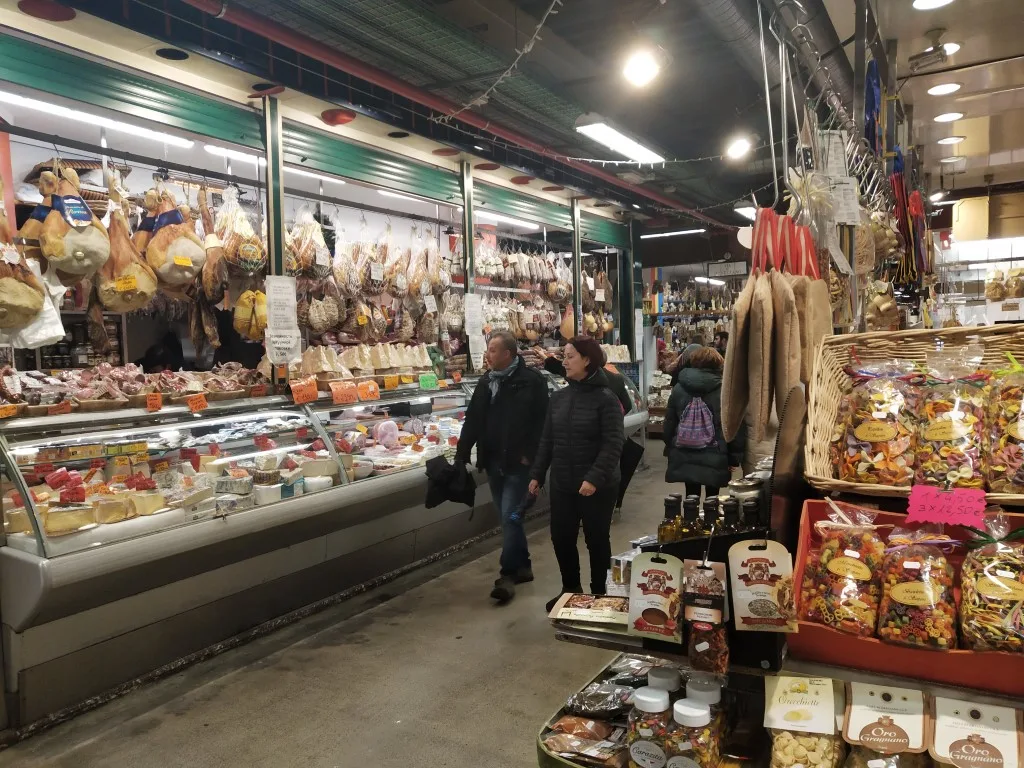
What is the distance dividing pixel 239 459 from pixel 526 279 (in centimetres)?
393

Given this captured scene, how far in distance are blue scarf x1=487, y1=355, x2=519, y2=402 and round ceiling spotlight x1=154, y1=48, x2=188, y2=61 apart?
2541mm

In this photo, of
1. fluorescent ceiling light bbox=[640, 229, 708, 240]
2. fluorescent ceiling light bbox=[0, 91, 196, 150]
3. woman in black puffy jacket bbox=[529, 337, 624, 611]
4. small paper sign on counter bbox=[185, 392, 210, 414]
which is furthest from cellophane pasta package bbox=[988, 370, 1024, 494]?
fluorescent ceiling light bbox=[640, 229, 708, 240]

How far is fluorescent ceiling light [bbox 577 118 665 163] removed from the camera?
553cm

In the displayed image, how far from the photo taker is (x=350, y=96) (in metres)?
4.93

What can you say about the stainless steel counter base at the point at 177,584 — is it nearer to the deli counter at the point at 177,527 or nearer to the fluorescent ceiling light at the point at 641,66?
the deli counter at the point at 177,527

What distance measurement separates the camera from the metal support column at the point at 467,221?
6539mm

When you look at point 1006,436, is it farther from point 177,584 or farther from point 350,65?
point 350,65

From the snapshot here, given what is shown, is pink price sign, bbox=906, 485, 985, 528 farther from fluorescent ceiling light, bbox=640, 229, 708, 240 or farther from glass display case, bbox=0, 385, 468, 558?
fluorescent ceiling light, bbox=640, 229, 708, 240

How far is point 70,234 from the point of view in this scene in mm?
3691

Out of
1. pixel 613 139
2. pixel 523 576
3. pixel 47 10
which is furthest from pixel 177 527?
pixel 613 139

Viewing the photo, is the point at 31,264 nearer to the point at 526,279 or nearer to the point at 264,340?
the point at 264,340

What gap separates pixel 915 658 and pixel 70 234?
3914 millimetres

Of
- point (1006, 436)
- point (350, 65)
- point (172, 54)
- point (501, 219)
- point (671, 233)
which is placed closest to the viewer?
point (1006, 436)

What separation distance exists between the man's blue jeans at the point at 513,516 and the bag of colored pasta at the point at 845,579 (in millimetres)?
3315
